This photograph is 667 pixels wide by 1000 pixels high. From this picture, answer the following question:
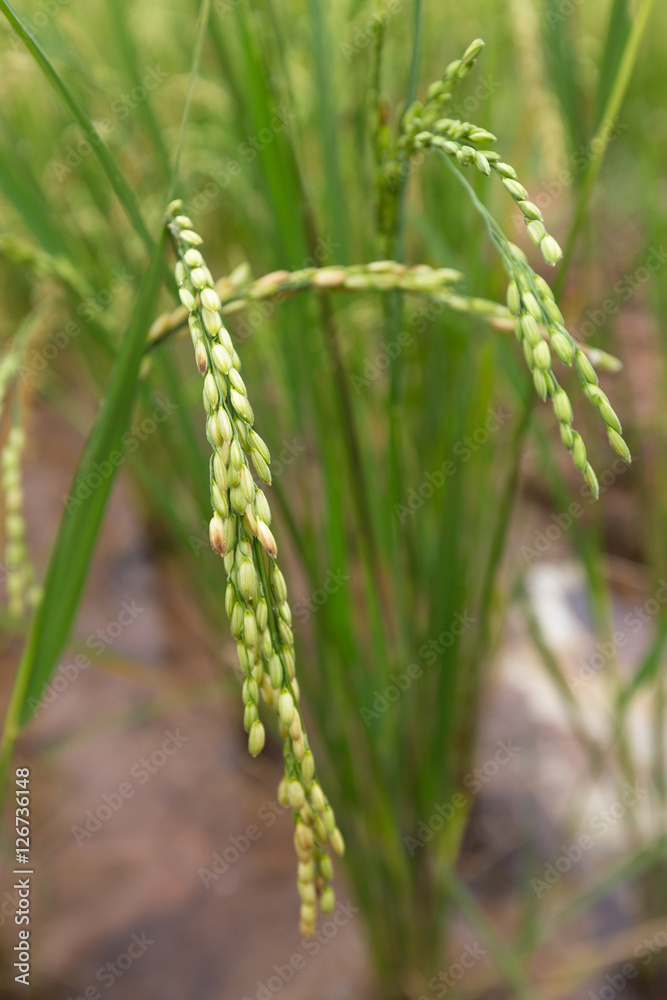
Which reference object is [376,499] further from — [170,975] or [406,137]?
[170,975]

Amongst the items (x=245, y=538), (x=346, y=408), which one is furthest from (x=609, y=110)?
(x=245, y=538)

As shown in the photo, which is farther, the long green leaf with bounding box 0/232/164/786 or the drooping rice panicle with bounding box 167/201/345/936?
the long green leaf with bounding box 0/232/164/786

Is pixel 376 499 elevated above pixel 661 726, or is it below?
above

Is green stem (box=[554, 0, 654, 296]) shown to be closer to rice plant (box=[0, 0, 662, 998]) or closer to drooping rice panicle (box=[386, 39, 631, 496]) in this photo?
rice plant (box=[0, 0, 662, 998])

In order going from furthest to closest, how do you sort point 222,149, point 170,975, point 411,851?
point 222,149, point 170,975, point 411,851

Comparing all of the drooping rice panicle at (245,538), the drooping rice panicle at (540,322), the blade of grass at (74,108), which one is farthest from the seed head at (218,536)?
the blade of grass at (74,108)

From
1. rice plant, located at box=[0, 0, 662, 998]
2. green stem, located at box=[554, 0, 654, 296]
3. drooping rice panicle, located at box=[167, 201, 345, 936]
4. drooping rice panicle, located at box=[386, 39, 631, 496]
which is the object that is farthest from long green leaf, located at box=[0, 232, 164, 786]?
green stem, located at box=[554, 0, 654, 296]

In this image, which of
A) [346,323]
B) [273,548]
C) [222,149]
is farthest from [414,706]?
[222,149]

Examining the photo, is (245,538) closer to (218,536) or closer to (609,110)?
(218,536)
